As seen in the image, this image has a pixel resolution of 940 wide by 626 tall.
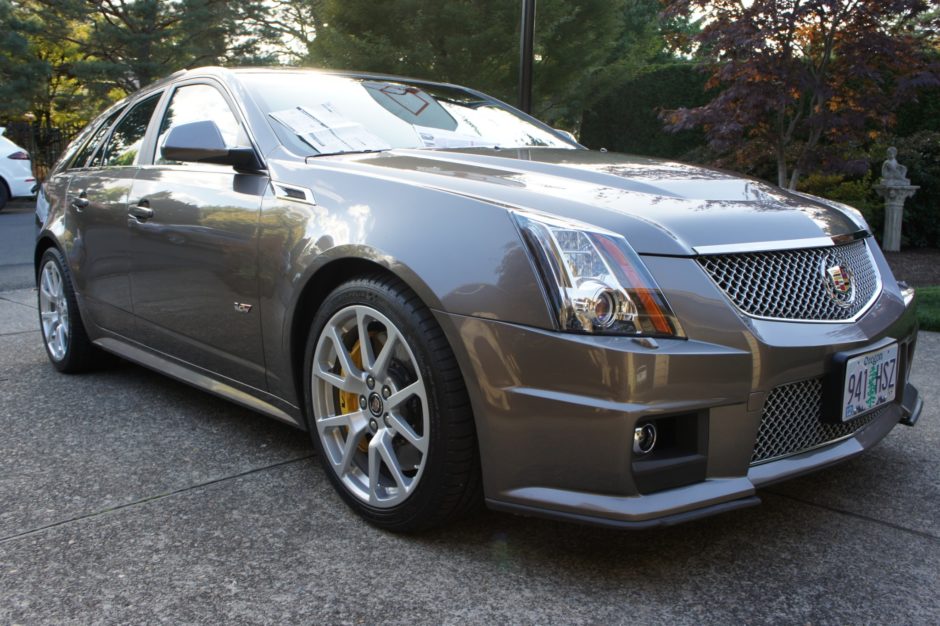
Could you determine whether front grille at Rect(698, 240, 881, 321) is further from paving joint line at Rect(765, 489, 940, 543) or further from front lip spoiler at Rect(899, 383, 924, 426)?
paving joint line at Rect(765, 489, 940, 543)

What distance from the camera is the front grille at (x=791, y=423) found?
2.30 meters

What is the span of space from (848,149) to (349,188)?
839cm

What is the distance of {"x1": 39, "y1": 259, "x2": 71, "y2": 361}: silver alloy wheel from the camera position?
4.43 m

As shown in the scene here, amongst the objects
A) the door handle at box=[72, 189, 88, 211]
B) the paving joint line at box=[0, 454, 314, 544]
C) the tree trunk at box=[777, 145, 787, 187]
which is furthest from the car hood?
the tree trunk at box=[777, 145, 787, 187]

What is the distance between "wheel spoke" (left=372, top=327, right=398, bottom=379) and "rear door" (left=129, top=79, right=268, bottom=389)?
61 centimetres

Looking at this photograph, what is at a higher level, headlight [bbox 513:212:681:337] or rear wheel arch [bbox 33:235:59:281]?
headlight [bbox 513:212:681:337]

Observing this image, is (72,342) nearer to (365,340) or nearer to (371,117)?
(371,117)

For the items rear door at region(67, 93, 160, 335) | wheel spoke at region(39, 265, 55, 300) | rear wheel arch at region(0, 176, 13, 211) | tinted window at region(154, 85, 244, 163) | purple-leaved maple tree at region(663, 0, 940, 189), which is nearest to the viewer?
tinted window at region(154, 85, 244, 163)

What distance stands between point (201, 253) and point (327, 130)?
24.8 inches

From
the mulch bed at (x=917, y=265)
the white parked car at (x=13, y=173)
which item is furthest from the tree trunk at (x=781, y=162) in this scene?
the white parked car at (x=13, y=173)

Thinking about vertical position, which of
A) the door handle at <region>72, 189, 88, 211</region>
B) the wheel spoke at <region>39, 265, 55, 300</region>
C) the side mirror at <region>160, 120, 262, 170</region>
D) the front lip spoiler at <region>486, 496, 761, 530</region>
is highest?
the side mirror at <region>160, 120, 262, 170</region>

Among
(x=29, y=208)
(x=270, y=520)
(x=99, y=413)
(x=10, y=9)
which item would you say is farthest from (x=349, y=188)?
(x=10, y=9)

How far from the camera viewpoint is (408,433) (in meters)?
2.45

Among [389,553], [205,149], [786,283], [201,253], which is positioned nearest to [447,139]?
[205,149]
